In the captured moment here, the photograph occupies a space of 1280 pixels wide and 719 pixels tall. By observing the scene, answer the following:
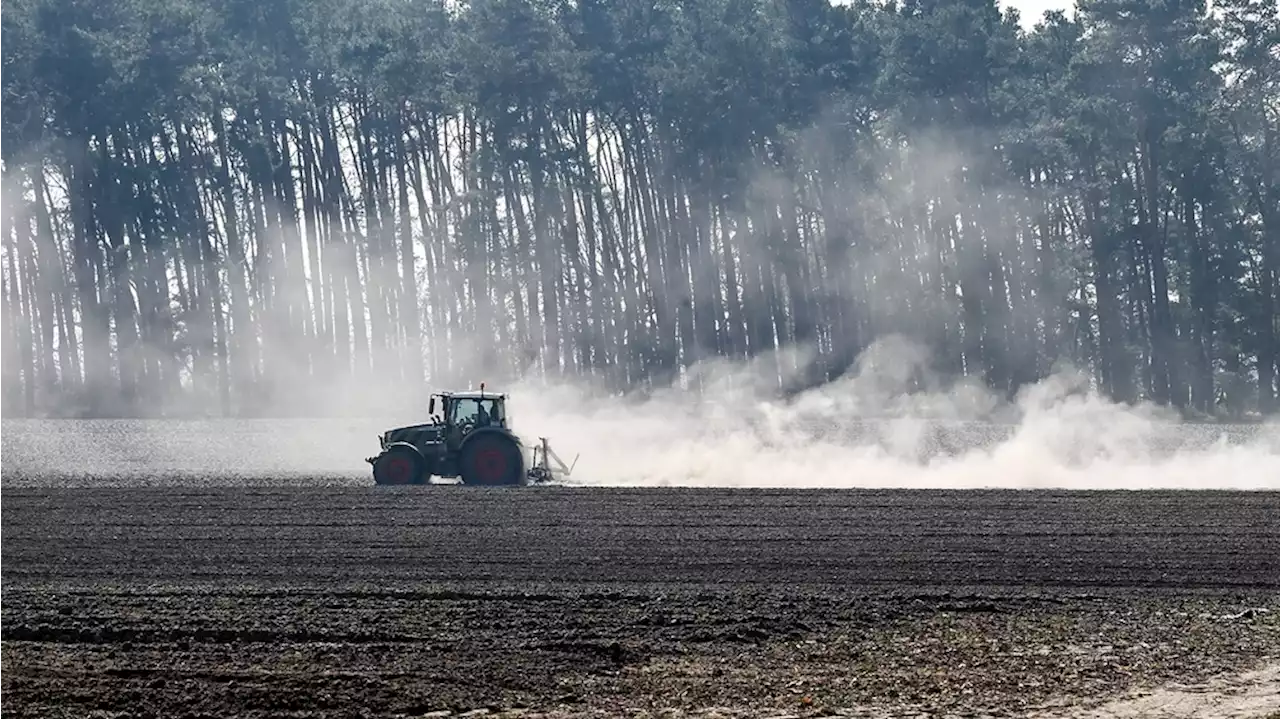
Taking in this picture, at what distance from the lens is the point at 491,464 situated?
1224 inches

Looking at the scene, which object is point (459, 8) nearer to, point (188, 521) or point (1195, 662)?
point (188, 521)

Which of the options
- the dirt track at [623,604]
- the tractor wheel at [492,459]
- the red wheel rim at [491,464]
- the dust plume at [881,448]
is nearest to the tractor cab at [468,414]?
the tractor wheel at [492,459]

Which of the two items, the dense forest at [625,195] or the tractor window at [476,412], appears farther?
the dense forest at [625,195]

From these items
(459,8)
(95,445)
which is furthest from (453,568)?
(459,8)

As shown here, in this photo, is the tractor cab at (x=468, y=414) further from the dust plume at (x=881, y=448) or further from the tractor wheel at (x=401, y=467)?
the dust plume at (x=881, y=448)

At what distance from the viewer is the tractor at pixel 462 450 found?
31.1m

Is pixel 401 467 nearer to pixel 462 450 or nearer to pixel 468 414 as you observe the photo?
pixel 462 450

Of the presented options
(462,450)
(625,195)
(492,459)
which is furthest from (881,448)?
(625,195)

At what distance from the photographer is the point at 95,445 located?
163 feet

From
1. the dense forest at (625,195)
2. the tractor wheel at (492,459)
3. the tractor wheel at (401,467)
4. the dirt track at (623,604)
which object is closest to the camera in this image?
the dirt track at (623,604)

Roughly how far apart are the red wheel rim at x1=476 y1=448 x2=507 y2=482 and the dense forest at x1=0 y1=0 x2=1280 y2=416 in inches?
1624

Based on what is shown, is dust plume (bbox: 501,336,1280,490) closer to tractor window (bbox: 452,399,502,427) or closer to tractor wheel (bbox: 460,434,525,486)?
tractor wheel (bbox: 460,434,525,486)

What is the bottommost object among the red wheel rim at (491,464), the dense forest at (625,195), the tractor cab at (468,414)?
the red wheel rim at (491,464)

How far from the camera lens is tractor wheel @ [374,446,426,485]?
31.2 m
